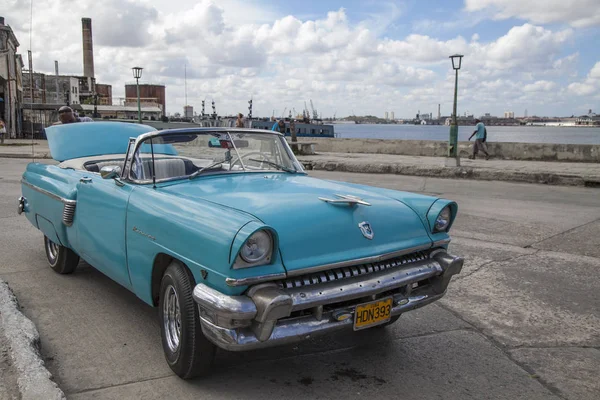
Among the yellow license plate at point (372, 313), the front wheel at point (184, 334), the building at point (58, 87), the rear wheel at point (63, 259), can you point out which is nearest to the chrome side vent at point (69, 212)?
the rear wheel at point (63, 259)

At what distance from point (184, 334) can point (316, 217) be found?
100cm

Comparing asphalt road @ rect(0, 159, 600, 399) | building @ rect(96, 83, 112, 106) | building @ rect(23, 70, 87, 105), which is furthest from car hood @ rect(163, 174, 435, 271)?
building @ rect(96, 83, 112, 106)

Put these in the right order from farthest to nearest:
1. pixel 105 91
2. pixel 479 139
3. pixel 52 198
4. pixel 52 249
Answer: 1. pixel 105 91
2. pixel 479 139
3. pixel 52 249
4. pixel 52 198

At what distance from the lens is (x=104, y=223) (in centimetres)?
404

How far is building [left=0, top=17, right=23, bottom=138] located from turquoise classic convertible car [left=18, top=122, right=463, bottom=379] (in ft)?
114

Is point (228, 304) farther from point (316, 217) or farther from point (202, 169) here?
point (202, 169)

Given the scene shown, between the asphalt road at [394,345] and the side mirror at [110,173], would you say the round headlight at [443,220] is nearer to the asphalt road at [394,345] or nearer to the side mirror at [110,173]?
the asphalt road at [394,345]

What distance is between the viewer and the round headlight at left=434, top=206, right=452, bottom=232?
12.0 feet

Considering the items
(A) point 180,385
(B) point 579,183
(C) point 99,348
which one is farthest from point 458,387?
(B) point 579,183

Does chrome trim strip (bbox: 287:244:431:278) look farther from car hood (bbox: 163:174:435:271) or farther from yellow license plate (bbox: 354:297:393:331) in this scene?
yellow license plate (bbox: 354:297:393:331)

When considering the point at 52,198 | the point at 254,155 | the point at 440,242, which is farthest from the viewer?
the point at 52,198

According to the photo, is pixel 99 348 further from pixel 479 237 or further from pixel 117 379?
pixel 479 237

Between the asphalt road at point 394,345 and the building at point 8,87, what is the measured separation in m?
33.6

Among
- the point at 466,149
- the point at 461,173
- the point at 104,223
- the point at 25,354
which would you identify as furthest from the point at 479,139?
the point at 25,354
